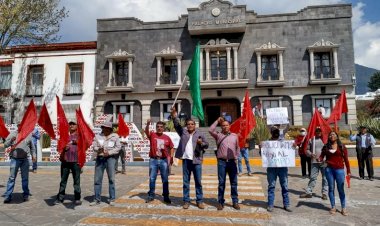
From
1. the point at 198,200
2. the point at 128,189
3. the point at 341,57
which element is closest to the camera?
the point at 198,200

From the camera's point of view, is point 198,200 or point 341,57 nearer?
point 198,200

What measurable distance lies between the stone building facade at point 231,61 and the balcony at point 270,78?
0.08m

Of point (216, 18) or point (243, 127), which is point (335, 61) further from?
point (243, 127)

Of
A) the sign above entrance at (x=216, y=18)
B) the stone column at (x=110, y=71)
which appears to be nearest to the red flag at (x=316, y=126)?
the sign above entrance at (x=216, y=18)

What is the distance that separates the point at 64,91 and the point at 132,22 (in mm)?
Answer: 8383

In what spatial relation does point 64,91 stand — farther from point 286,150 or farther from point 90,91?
point 286,150

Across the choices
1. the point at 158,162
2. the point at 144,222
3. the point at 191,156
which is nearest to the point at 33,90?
the point at 158,162

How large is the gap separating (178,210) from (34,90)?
24.3 metres

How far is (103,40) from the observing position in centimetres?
2630

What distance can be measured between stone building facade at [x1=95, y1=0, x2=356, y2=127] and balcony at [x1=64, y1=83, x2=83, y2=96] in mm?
1449

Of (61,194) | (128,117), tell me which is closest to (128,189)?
(61,194)

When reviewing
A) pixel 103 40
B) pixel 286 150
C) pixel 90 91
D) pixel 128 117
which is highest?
pixel 103 40

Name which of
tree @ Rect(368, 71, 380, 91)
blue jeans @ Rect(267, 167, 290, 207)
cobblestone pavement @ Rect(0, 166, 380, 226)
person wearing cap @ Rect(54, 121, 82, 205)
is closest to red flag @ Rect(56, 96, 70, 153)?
person wearing cap @ Rect(54, 121, 82, 205)

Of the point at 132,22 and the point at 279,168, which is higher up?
the point at 132,22
